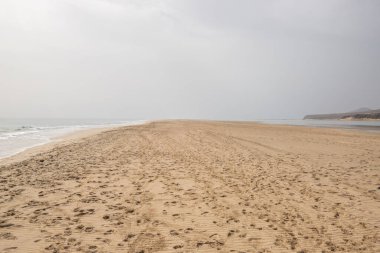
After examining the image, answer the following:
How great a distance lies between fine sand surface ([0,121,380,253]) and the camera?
4.58 meters

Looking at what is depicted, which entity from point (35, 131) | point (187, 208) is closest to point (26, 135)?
point (35, 131)

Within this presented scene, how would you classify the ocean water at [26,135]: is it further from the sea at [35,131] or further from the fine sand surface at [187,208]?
the fine sand surface at [187,208]

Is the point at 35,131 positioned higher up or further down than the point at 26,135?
higher up

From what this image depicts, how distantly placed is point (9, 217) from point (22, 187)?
262 cm

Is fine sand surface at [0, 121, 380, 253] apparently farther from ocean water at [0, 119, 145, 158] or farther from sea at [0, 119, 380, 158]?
sea at [0, 119, 380, 158]

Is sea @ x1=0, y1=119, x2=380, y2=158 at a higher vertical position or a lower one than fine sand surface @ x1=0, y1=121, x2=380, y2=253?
higher

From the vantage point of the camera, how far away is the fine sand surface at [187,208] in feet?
15.0

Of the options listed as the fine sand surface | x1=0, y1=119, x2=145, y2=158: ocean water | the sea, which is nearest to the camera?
the fine sand surface

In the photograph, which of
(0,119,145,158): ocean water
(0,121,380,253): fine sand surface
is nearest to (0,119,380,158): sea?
(0,119,145,158): ocean water

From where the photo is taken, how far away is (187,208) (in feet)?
20.5

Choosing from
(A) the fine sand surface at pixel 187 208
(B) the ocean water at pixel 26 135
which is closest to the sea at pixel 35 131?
(B) the ocean water at pixel 26 135

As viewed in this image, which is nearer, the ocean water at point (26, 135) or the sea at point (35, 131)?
the ocean water at point (26, 135)

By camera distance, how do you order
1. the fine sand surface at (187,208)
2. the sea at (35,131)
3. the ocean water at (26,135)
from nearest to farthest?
the fine sand surface at (187,208) < the ocean water at (26,135) < the sea at (35,131)

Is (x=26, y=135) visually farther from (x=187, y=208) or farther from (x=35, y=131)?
(x=187, y=208)
